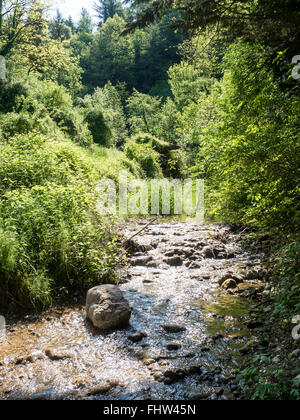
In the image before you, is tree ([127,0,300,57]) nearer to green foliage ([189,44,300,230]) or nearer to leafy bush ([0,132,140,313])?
green foliage ([189,44,300,230])

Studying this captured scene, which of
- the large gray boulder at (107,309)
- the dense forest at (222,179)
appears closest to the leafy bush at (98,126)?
the dense forest at (222,179)

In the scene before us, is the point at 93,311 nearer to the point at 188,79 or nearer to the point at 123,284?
the point at 123,284

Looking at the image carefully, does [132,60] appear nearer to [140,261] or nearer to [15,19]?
[15,19]

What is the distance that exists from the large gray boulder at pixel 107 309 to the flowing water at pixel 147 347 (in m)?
0.15

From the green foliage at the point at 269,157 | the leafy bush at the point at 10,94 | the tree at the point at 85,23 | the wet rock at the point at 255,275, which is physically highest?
the tree at the point at 85,23

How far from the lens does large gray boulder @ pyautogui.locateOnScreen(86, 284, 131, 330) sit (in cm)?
432

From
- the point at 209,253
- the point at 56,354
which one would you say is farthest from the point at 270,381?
the point at 209,253

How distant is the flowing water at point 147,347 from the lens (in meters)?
3.12

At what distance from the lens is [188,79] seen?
30.7m

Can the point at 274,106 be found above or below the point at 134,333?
above

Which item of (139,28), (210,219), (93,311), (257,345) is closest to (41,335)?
(93,311)

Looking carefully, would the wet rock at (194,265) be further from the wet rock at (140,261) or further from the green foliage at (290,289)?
the green foliage at (290,289)

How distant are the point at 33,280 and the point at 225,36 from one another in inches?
198

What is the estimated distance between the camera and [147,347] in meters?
3.89
